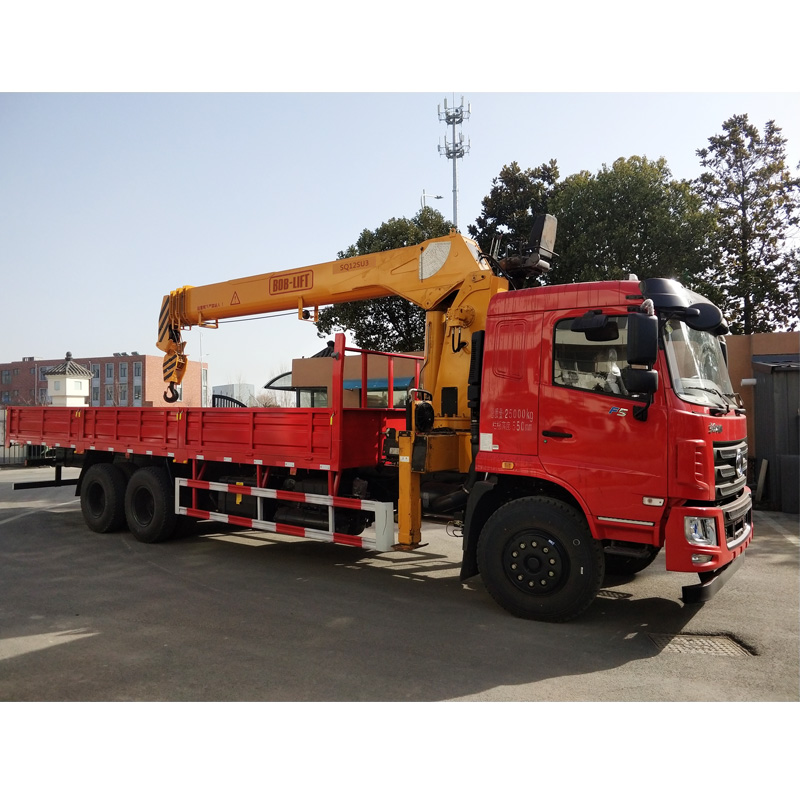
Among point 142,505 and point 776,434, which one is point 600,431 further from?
point 776,434

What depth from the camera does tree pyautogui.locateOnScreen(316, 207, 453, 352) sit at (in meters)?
19.2

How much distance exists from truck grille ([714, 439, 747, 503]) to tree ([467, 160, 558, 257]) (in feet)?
54.1

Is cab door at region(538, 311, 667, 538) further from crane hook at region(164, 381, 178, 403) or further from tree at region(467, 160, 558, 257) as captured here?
tree at region(467, 160, 558, 257)

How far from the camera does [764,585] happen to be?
6.37 m

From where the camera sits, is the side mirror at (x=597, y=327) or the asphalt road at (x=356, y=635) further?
the side mirror at (x=597, y=327)

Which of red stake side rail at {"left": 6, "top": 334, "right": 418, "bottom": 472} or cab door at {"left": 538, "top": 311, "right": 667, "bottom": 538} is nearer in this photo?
cab door at {"left": 538, "top": 311, "right": 667, "bottom": 538}

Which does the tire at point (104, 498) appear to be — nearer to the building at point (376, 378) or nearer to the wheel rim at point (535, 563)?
Result: the building at point (376, 378)

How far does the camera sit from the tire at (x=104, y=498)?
29.2 feet

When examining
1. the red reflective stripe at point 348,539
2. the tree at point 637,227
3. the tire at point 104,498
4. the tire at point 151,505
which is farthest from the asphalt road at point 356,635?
the tree at point 637,227

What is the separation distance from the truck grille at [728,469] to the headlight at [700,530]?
0.23 metres

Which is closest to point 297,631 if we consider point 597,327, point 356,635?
point 356,635

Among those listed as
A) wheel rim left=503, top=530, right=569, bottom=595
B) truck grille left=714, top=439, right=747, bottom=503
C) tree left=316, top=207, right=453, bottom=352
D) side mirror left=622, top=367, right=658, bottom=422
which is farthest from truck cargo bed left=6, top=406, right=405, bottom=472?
tree left=316, top=207, right=453, bottom=352

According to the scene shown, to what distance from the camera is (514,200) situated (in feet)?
68.8

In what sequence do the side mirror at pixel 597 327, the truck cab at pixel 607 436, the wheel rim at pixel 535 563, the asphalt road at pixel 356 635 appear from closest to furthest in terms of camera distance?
the asphalt road at pixel 356 635, the truck cab at pixel 607 436, the side mirror at pixel 597 327, the wheel rim at pixel 535 563
